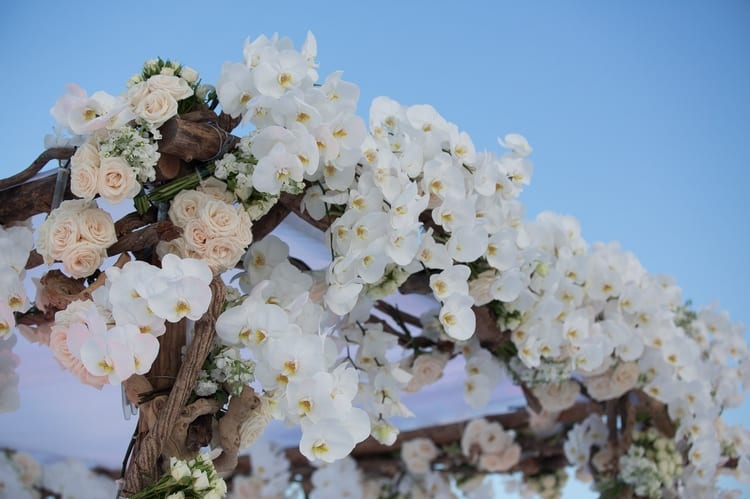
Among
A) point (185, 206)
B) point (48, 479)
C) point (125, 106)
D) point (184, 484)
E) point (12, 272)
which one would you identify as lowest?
point (184, 484)

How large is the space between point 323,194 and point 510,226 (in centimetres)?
51

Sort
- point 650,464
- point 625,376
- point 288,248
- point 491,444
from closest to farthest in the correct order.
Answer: point 288,248
point 625,376
point 650,464
point 491,444

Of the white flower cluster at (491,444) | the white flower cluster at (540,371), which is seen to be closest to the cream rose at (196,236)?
the white flower cluster at (540,371)

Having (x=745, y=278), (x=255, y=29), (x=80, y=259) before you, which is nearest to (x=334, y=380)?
(x=80, y=259)

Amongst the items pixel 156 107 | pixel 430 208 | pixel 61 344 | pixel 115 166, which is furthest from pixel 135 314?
pixel 430 208

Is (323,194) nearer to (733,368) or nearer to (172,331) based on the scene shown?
(172,331)

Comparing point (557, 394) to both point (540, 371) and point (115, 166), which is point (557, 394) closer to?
point (540, 371)

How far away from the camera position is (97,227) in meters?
1.36

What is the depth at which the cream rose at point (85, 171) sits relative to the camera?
53.1 inches

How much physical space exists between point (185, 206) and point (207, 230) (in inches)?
2.7

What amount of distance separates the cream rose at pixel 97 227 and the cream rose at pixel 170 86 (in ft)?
0.76

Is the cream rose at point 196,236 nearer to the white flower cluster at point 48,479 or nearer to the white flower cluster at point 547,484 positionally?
the white flower cluster at point 48,479

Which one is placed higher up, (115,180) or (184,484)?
(115,180)

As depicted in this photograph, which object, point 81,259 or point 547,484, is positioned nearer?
point 81,259
